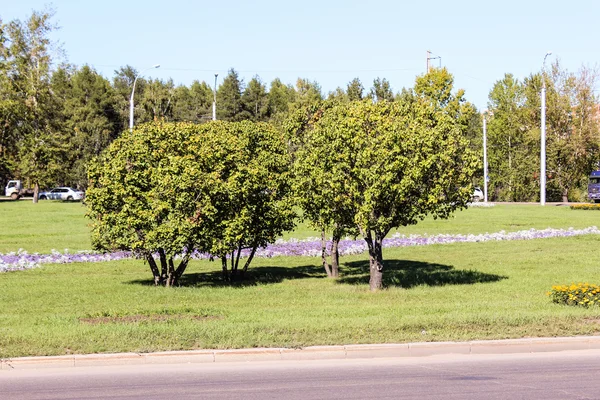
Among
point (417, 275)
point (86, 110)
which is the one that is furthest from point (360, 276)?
point (86, 110)

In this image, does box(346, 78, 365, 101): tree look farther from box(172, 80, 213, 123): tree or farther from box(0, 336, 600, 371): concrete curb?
box(0, 336, 600, 371): concrete curb

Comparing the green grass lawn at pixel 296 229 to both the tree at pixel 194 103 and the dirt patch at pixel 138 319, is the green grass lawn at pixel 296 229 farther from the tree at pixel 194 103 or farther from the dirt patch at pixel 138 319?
the tree at pixel 194 103

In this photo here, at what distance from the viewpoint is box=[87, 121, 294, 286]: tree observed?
60.1 feet

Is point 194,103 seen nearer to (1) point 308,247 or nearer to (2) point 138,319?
(1) point 308,247

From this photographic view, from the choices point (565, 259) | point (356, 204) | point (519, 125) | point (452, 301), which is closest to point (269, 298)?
point (356, 204)

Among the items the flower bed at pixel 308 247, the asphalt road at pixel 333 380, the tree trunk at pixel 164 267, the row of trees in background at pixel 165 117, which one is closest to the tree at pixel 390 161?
Result: the tree trunk at pixel 164 267

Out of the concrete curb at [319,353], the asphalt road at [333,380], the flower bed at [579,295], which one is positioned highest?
the flower bed at [579,295]

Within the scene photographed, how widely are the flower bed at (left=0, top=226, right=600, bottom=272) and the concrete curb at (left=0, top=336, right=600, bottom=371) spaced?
30.0 feet

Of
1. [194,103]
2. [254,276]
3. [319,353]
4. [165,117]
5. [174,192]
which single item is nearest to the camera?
[319,353]

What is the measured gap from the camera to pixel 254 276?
2209 cm

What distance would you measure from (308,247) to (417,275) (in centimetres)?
760

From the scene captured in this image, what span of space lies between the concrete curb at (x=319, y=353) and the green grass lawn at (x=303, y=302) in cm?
29

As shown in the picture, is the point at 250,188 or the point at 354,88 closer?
the point at 250,188

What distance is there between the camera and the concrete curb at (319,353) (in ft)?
34.2
